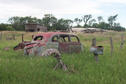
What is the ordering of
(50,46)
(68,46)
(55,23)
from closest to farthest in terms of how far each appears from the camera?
(50,46) → (68,46) → (55,23)

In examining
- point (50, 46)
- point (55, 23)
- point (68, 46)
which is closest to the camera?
point (50, 46)

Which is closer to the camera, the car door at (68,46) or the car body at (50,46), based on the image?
the car body at (50,46)

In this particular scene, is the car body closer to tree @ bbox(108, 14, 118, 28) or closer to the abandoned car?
the abandoned car

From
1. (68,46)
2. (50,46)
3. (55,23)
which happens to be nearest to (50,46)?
(50,46)

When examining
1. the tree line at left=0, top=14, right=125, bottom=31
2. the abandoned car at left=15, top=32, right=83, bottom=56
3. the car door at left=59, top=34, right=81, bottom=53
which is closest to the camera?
the abandoned car at left=15, top=32, right=83, bottom=56

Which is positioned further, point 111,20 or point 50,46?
point 111,20

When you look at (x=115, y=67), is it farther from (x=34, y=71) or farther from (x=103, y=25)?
(x=103, y=25)

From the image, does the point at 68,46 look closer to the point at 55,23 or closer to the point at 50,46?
the point at 50,46

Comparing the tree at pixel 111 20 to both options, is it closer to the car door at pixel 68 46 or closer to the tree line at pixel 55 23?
the tree line at pixel 55 23

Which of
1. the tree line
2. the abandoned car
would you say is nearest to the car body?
the abandoned car

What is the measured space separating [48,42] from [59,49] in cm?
70

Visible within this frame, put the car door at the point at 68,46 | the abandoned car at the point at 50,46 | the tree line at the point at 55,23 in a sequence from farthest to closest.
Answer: the tree line at the point at 55,23
the car door at the point at 68,46
the abandoned car at the point at 50,46

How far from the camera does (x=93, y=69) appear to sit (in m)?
5.71

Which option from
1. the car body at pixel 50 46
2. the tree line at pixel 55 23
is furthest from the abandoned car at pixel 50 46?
the tree line at pixel 55 23
